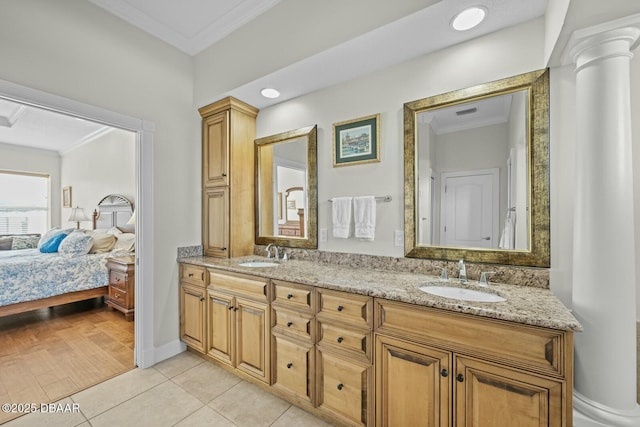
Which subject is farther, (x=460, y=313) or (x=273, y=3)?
(x=273, y=3)

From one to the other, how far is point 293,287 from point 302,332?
29 cm

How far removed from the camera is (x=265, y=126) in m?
2.75

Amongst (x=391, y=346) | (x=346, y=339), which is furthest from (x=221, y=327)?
(x=391, y=346)

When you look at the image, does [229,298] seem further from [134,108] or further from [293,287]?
[134,108]

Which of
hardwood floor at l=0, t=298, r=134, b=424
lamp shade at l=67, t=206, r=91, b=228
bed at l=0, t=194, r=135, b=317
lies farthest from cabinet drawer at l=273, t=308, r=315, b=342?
lamp shade at l=67, t=206, r=91, b=228

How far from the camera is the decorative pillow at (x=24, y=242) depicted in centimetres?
508

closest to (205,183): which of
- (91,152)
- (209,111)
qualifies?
(209,111)

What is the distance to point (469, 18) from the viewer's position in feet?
5.08

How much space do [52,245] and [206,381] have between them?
3821 mm

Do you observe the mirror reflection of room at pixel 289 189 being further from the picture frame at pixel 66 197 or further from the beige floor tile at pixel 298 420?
the picture frame at pixel 66 197

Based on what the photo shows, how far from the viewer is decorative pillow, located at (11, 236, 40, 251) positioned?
5.08 metres

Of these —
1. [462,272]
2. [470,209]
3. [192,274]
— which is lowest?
[192,274]

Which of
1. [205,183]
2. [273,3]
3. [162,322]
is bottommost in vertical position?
[162,322]

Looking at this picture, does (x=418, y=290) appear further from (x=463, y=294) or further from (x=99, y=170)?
(x=99, y=170)
